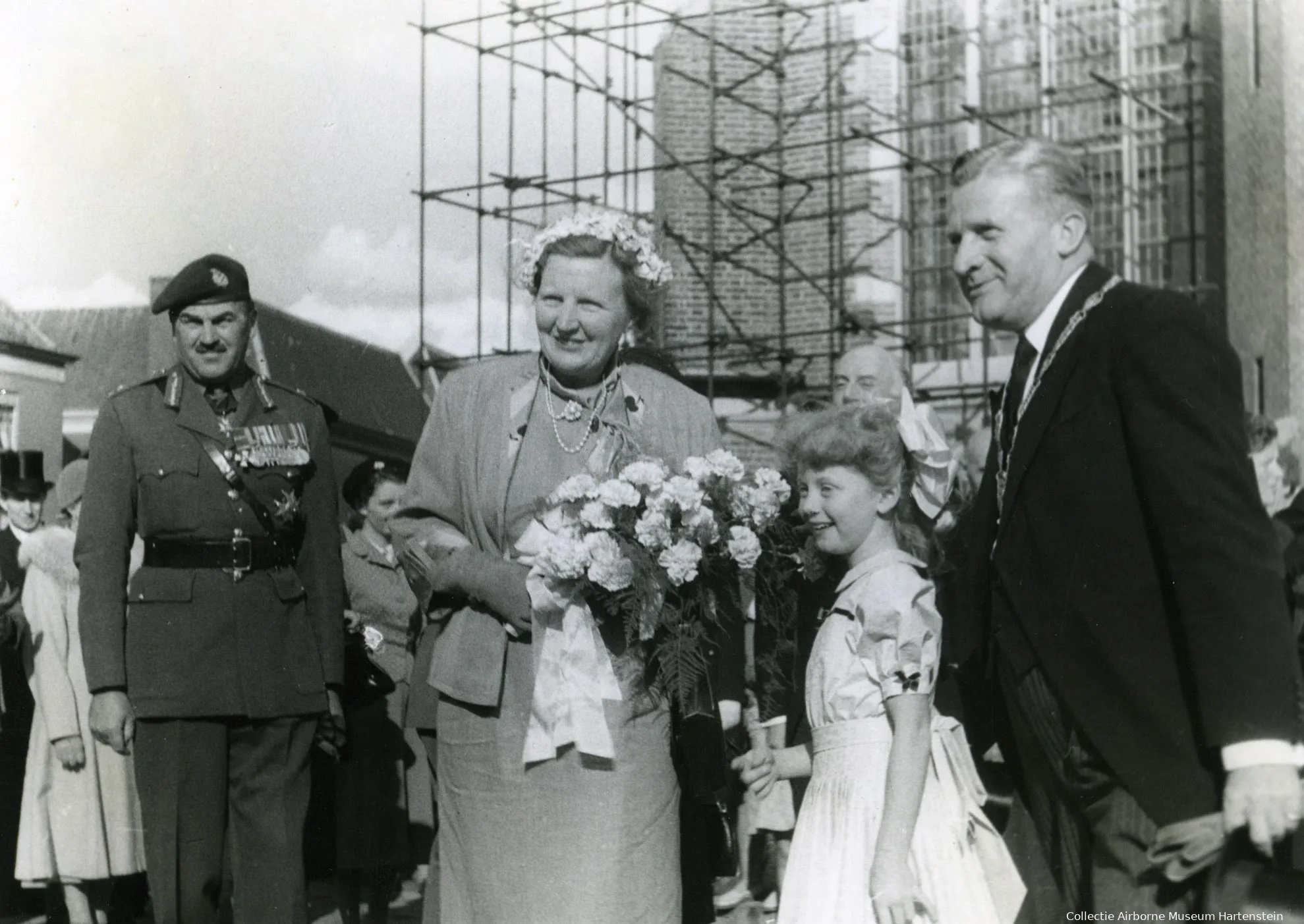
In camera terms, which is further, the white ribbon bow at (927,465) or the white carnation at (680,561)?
the white ribbon bow at (927,465)

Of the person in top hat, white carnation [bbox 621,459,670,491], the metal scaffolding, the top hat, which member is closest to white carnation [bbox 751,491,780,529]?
white carnation [bbox 621,459,670,491]

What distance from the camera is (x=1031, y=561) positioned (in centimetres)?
282

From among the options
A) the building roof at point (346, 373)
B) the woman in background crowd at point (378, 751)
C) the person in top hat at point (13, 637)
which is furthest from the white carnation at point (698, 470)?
the building roof at point (346, 373)

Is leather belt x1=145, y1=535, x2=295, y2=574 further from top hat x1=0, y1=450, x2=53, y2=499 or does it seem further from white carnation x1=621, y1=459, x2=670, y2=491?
top hat x1=0, y1=450, x2=53, y2=499

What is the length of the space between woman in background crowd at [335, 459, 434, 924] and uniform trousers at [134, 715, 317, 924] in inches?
53.6

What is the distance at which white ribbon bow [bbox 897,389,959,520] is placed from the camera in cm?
391

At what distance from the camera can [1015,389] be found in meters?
3.00

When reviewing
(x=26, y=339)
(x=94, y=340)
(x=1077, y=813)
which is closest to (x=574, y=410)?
(x=1077, y=813)

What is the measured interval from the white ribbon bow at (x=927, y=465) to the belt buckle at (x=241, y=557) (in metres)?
1.92

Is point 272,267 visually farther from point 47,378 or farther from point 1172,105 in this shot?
point 1172,105

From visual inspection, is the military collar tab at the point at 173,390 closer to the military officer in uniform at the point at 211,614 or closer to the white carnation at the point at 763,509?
the military officer in uniform at the point at 211,614

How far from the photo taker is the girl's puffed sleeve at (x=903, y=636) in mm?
3340

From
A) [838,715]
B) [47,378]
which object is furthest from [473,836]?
[47,378]

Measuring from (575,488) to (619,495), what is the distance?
0.43 feet
